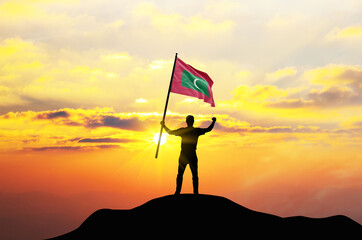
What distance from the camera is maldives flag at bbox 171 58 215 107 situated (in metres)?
19.9

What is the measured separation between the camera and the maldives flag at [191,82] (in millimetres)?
19859

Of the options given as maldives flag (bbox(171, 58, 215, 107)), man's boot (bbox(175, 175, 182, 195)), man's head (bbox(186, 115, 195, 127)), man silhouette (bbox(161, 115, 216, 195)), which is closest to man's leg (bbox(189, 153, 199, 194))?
man silhouette (bbox(161, 115, 216, 195))

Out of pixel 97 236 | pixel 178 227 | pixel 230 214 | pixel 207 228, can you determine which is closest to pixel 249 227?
pixel 230 214

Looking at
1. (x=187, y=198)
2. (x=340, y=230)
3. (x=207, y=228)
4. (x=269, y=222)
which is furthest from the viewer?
(x=340, y=230)

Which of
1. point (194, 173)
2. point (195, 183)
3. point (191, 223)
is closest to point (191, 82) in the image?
point (194, 173)

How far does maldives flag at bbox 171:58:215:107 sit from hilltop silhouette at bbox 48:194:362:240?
212 inches

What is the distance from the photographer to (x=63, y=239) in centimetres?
2180

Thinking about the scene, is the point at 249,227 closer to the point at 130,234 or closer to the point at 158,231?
the point at 158,231

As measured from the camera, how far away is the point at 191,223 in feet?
59.4

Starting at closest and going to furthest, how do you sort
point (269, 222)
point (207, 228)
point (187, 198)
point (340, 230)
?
1. point (207, 228)
2. point (187, 198)
3. point (269, 222)
4. point (340, 230)

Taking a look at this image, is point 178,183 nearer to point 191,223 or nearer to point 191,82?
point 191,223

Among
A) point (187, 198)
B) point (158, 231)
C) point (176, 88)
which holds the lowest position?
point (158, 231)

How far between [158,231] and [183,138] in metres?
4.58

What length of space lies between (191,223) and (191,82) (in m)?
7.40
